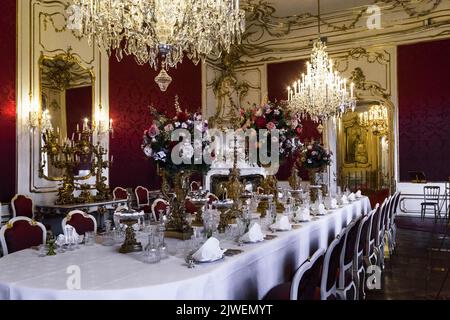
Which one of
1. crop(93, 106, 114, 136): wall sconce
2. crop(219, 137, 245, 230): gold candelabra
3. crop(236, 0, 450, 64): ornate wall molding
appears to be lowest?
crop(219, 137, 245, 230): gold candelabra

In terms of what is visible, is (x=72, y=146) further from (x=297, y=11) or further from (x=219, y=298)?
(x=297, y=11)

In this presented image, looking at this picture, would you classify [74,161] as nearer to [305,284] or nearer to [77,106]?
[77,106]

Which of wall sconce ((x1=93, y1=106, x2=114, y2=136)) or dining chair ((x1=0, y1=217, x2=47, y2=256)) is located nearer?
dining chair ((x1=0, y1=217, x2=47, y2=256))

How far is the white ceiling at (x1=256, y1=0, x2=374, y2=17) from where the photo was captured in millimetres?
8922

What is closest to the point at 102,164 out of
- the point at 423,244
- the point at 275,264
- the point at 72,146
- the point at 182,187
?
the point at 72,146

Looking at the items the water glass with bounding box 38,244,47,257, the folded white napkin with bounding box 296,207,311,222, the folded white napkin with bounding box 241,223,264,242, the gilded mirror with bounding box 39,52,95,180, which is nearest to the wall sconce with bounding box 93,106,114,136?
the gilded mirror with bounding box 39,52,95,180

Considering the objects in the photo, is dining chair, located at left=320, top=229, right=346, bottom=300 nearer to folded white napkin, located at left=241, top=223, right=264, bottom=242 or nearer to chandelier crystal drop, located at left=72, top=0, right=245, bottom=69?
folded white napkin, located at left=241, top=223, right=264, bottom=242

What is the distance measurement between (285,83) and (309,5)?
1983 mm

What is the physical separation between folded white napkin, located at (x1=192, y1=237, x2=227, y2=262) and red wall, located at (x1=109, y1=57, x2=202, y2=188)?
209 inches

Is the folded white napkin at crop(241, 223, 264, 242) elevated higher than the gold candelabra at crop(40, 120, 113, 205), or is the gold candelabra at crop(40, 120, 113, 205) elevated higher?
the gold candelabra at crop(40, 120, 113, 205)

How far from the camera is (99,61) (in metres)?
7.09

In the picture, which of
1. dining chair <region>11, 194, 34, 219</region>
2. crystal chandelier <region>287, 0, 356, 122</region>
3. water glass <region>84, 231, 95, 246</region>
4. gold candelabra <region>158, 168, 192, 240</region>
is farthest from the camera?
crystal chandelier <region>287, 0, 356, 122</region>
